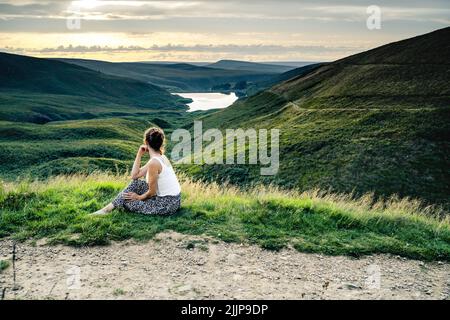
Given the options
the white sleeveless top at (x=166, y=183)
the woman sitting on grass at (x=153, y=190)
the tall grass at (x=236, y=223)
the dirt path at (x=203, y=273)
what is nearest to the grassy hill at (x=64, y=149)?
the tall grass at (x=236, y=223)

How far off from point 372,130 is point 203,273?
145 feet

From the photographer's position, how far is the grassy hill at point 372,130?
3825 cm

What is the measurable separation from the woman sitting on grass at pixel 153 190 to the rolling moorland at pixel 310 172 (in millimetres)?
379

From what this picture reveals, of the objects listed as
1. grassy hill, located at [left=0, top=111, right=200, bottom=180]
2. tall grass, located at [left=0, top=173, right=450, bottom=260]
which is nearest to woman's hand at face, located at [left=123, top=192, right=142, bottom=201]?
tall grass, located at [left=0, top=173, right=450, bottom=260]

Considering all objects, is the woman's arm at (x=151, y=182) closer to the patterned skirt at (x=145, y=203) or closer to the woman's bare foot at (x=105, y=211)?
the patterned skirt at (x=145, y=203)

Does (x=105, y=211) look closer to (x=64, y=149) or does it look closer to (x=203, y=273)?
(x=203, y=273)

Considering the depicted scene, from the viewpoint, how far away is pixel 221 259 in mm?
9438

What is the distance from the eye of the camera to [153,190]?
11531 mm

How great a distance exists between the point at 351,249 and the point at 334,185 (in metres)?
28.3

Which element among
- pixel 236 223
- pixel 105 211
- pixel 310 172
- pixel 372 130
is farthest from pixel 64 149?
pixel 236 223

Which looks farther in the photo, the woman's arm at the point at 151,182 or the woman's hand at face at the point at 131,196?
the woman's hand at face at the point at 131,196

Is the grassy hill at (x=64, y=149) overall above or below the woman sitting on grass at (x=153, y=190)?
below

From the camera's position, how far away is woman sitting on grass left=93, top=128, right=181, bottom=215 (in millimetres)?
11445
